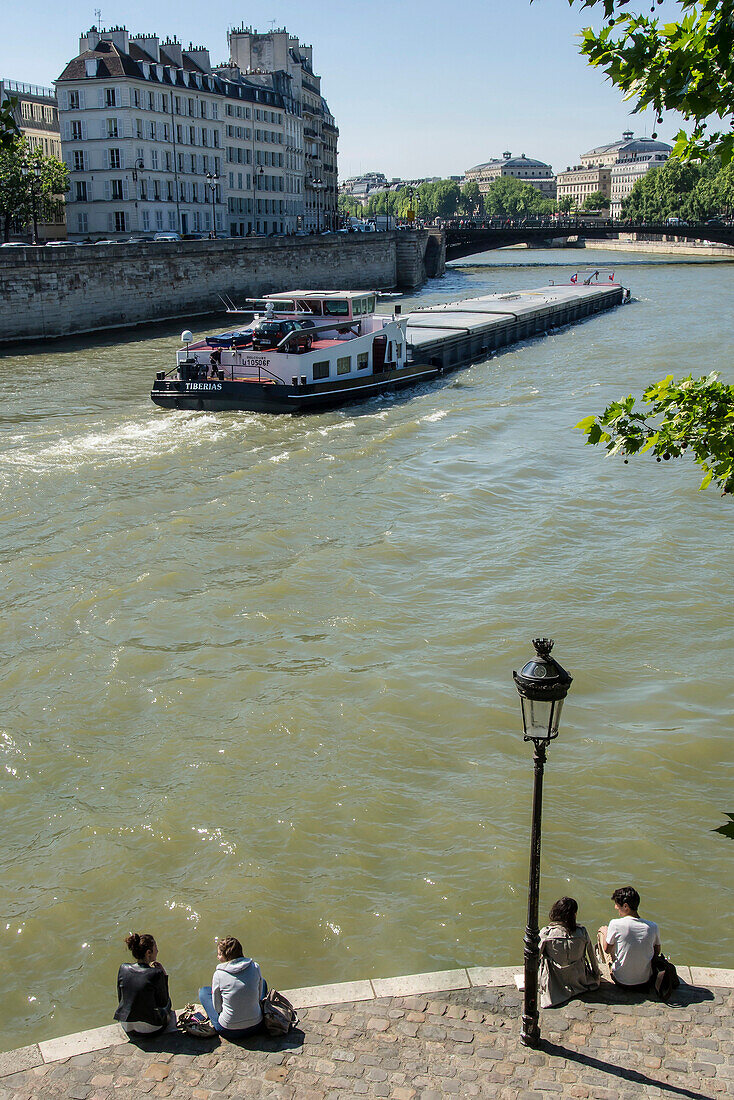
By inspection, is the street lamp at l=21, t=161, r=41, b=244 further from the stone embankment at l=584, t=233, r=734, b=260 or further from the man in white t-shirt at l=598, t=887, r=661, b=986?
the stone embankment at l=584, t=233, r=734, b=260

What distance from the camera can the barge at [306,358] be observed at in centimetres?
2842

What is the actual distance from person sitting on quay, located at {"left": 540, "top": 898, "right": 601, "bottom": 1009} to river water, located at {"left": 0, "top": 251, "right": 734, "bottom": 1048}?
1.31m

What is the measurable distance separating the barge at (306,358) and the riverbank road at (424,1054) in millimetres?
22631

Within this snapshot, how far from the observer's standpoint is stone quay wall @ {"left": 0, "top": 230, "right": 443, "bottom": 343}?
43.6 metres

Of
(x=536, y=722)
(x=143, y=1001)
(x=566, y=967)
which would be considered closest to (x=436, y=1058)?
(x=566, y=967)

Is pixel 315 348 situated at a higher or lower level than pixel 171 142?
lower

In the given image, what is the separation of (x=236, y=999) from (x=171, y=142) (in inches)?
2919

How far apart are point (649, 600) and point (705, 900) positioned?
6914 mm

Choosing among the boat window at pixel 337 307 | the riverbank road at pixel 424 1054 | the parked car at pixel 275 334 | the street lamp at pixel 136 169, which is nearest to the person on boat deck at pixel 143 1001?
the riverbank road at pixel 424 1054

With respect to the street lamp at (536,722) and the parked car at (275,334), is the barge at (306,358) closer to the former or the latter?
the parked car at (275,334)

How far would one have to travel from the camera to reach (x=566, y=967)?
7.04 m

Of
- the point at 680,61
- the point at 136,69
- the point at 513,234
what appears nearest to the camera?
the point at 680,61

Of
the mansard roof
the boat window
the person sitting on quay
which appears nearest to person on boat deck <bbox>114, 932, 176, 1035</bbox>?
the person sitting on quay

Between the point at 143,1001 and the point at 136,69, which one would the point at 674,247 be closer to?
the point at 136,69
